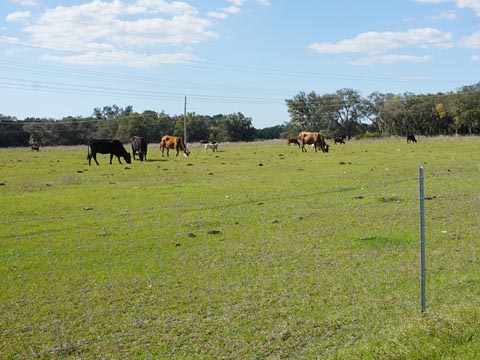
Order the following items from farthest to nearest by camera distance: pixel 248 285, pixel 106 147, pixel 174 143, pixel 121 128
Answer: pixel 121 128
pixel 174 143
pixel 106 147
pixel 248 285

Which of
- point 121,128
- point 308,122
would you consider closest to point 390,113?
point 308,122

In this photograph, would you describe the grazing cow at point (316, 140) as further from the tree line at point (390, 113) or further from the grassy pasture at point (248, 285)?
the tree line at point (390, 113)

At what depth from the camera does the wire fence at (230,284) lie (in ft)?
17.3

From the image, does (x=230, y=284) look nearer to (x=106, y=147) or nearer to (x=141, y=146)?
(x=106, y=147)

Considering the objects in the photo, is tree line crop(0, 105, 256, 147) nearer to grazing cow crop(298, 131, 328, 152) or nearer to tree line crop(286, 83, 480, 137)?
tree line crop(286, 83, 480, 137)

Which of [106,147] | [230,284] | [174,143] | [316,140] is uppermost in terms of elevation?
[316,140]

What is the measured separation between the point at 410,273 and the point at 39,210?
420 inches

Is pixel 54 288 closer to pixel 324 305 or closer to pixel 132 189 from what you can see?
pixel 324 305

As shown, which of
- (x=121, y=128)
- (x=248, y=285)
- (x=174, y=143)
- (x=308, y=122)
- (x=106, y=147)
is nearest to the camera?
(x=248, y=285)

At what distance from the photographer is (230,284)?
702cm

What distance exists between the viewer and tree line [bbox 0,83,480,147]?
302 ft

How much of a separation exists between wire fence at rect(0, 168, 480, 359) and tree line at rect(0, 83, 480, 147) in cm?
8554

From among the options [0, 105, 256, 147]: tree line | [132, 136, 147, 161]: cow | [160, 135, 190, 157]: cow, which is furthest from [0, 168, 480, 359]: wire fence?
[0, 105, 256, 147]: tree line

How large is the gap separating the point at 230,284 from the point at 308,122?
111810 mm
